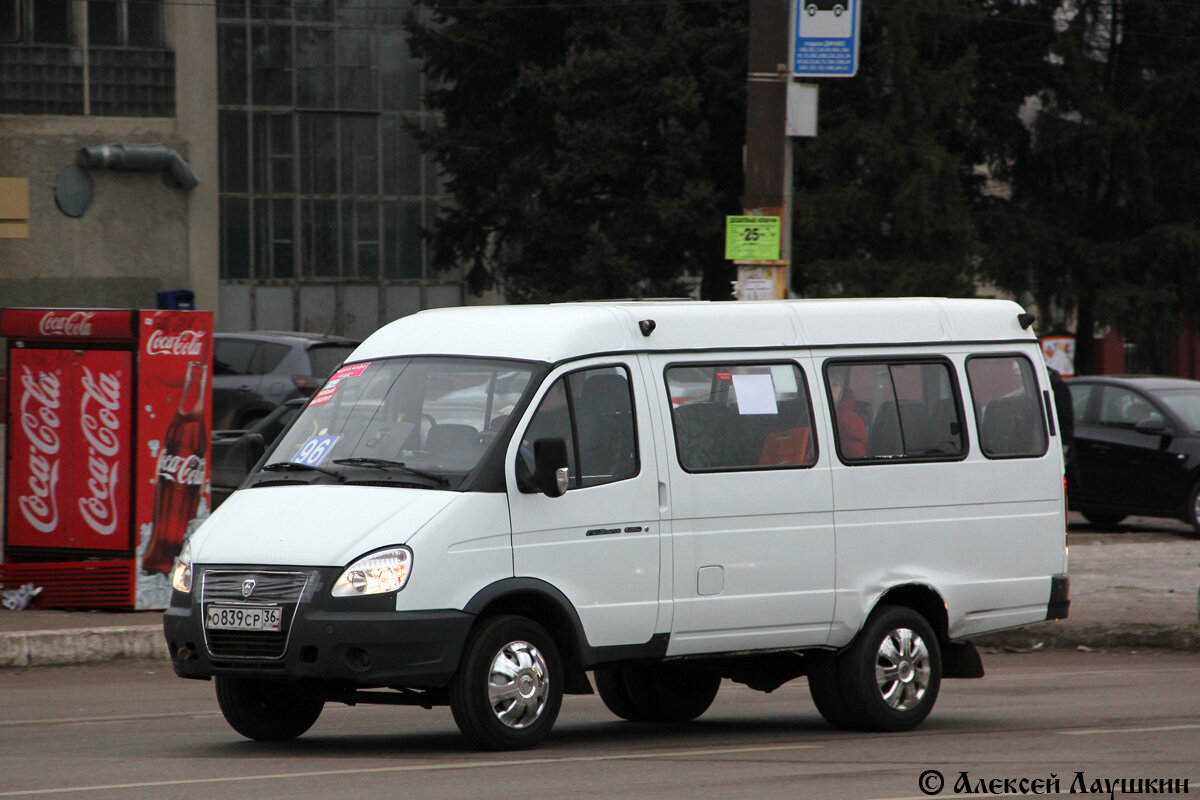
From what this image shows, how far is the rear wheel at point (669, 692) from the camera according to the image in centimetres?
942

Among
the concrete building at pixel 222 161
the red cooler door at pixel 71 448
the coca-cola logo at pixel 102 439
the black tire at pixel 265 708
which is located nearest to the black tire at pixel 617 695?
the black tire at pixel 265 708

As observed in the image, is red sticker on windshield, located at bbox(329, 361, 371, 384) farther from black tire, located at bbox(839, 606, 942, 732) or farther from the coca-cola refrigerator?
the coca-cola refrigerator

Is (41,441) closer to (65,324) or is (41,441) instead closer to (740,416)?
(65,324)

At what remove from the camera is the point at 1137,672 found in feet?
38.5

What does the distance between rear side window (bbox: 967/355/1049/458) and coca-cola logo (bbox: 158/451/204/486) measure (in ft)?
18.1

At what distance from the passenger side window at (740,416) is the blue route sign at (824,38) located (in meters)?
4.91

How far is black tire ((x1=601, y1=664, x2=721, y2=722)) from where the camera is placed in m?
9.42

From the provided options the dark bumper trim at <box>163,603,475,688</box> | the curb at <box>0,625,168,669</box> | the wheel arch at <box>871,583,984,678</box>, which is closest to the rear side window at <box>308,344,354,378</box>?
the curb at <box>0,625,168,669</box>

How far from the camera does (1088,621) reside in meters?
13.4

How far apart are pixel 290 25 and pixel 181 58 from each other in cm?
664

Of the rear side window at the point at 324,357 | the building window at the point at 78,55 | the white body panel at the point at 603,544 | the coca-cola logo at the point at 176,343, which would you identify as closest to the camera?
the white body panel at the point at 603,544

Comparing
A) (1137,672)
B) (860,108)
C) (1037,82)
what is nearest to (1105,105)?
(1037,82)

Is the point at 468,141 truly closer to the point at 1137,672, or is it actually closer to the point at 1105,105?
the point at 1105,105

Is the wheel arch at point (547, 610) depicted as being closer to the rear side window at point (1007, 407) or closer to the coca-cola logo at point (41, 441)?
the rear side window at point (1007, 407)
